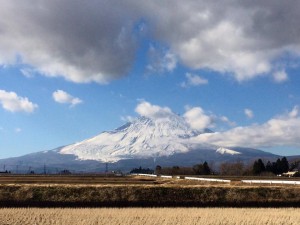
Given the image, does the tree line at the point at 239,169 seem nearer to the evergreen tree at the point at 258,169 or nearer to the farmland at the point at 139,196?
the evergreen tree at the point at 258,169

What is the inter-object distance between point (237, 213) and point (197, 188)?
10.3m

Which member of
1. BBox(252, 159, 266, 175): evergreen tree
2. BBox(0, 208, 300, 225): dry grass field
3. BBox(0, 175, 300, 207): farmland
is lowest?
BBox(0, 208, 300, 225): dry grass field

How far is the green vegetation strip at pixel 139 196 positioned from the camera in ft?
118

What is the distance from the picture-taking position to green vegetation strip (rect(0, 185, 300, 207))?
36.0 m

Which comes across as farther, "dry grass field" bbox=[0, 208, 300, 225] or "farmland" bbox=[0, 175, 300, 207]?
"farmland" bbox=[0, 175, 300, 207]

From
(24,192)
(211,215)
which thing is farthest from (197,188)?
(24,192)

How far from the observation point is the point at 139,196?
37.7 meters

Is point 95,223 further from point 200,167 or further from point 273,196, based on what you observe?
point 200,167

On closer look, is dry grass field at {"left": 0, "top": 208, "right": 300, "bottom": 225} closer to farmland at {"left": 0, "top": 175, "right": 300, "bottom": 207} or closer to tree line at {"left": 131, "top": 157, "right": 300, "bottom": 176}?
farmland at {"left": 0, "top": 175, "right": 300, "bottom": 207}

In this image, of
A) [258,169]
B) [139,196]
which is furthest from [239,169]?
[139,196]

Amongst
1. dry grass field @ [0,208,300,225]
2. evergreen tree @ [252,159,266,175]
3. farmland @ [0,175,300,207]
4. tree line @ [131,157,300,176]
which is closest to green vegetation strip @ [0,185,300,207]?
farmland @ [0,175,300,207]

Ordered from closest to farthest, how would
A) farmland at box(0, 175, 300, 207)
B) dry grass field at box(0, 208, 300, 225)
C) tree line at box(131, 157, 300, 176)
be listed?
dry grass field at box(0, 208, 300, 225), farmland at box(0, 175, 300, 207), tree line at box(131, 157, 300, 176)

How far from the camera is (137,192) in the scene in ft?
125

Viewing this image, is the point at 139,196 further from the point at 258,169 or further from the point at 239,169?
the point at 239,169
